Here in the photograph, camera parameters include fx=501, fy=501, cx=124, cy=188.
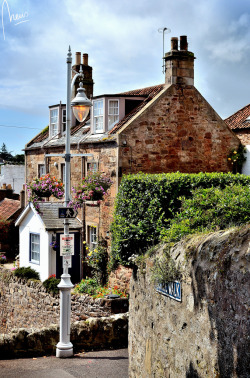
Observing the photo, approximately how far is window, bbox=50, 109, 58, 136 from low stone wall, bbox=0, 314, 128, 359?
14566 millimetres

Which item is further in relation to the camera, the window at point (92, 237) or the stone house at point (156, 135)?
the window at point (92, 237)

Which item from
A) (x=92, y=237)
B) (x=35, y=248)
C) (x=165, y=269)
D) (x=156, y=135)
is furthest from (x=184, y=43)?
(x=165, y=269)

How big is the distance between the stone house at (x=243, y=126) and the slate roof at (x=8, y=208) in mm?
15526

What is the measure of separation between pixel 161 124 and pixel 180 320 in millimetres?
13518

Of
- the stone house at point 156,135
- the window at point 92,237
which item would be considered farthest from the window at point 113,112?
the window at point 92,237

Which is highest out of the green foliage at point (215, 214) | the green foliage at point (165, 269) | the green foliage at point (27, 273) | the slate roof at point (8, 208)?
the slate roof at point (8, 208)

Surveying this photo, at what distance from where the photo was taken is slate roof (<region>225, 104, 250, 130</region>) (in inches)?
941

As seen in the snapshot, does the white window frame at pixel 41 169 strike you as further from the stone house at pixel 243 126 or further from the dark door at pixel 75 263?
the stone house at pixel 243 126

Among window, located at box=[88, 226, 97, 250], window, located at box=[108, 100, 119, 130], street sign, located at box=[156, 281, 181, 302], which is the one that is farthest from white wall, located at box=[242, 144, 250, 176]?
street sign, located at box=[156, 281, 181, 302]

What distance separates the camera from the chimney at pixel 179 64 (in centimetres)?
2106

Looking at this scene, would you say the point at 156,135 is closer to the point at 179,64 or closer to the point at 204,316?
the point at 179,64

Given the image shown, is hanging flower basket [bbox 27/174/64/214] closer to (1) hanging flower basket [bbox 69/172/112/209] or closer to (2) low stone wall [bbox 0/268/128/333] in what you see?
(1) hanging flower basket [bbox 69/172/112/209]

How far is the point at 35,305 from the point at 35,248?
3.28 m

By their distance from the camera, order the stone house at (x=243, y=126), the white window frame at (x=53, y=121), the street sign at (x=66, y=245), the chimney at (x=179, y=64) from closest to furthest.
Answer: the street sign at (x=66, y=245) → the chimney at (x=179, y=64) → the stone house at (x=243, y=126) → the white window frame at (x=53, y=121)
